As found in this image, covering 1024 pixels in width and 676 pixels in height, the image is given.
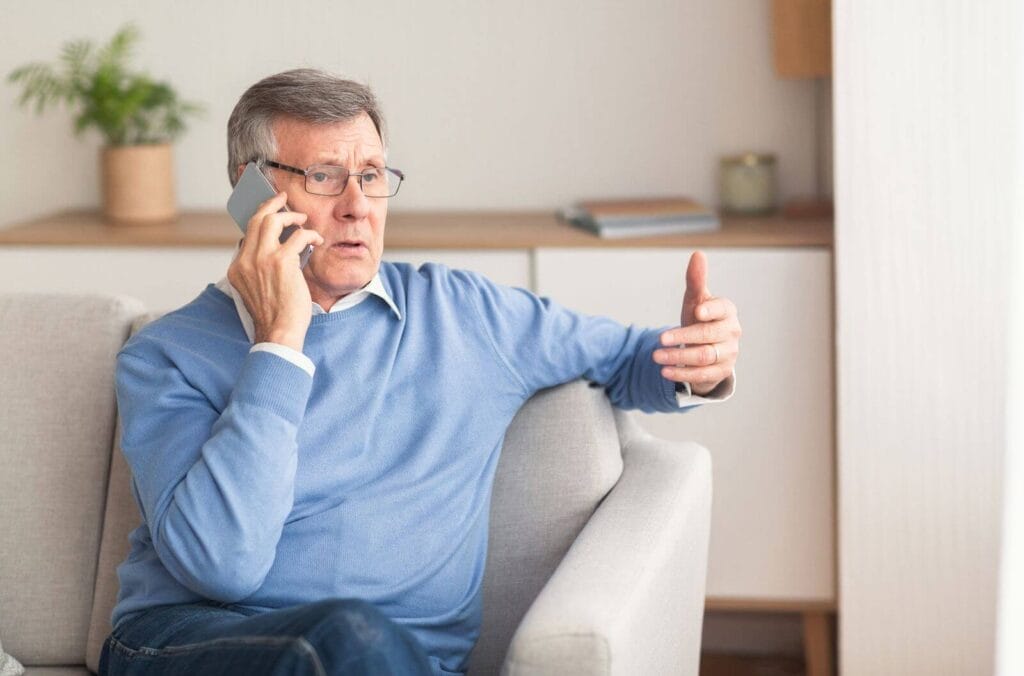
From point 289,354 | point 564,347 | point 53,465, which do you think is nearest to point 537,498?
point 564,347

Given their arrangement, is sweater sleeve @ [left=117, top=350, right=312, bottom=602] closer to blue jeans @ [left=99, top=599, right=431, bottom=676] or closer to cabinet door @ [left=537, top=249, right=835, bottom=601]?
blue jeans @ [left=99, top=599, right=431, bottom=676]

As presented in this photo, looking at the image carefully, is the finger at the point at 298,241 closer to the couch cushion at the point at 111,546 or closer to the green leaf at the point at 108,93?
the couch cushion at the point at 111,546

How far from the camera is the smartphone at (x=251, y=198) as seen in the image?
1.94 metres

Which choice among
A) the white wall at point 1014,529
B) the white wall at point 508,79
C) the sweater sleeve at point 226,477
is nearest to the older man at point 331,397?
the sweater sleeve at point 226,477

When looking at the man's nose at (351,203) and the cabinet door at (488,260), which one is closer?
the man's nose at (351,203)

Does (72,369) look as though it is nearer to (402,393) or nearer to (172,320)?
(172,320)

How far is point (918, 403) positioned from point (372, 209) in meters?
1.16

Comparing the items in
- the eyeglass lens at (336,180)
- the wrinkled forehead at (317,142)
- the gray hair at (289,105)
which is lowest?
the eyeglass lens at (336,180)

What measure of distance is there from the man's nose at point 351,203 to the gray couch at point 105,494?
39 centimetres

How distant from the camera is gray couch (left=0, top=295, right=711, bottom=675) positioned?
2.03m

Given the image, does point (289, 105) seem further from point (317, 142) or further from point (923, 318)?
point (923, 318)

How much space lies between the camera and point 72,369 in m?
2.13

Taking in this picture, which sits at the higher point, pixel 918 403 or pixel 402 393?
pixel 402 393

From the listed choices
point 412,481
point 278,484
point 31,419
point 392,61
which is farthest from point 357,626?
point 392,61
